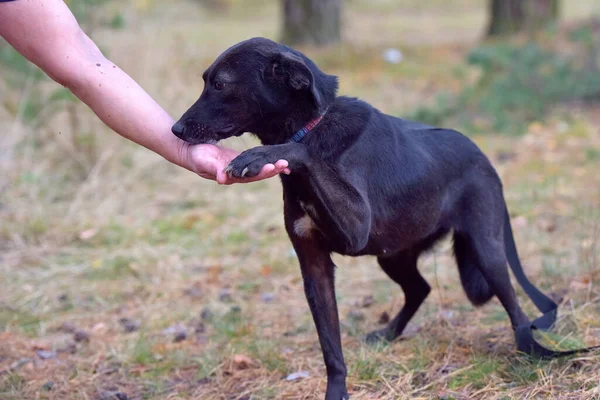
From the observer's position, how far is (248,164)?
2715mm

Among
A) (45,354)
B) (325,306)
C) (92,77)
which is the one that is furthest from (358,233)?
(45,354)

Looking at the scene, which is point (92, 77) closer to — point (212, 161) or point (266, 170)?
point (212, 161)

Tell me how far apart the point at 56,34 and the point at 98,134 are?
3946 mm

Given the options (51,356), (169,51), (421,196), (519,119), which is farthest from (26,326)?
(519,119)

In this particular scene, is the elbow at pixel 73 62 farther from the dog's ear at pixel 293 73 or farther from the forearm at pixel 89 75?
the dog's ear at pixel 293 73

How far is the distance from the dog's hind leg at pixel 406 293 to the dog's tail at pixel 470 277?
229 millimetres

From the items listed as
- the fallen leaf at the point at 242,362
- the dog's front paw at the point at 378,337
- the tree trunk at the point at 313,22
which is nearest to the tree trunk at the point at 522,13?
the tree trunk at the point at 313,22

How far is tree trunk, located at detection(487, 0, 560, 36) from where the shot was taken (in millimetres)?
11359

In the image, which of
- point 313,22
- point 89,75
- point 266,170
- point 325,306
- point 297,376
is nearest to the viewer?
point 266,170

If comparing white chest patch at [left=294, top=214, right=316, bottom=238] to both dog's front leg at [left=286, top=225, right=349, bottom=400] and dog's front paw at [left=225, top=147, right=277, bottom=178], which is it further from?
dog's front paw at [left=225, top=147, right=277, bottom=178]

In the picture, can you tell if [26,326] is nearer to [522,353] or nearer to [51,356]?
[51,356]

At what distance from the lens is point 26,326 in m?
4.38

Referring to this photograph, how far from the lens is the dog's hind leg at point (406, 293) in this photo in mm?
3818

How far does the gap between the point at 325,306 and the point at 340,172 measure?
61 cm
